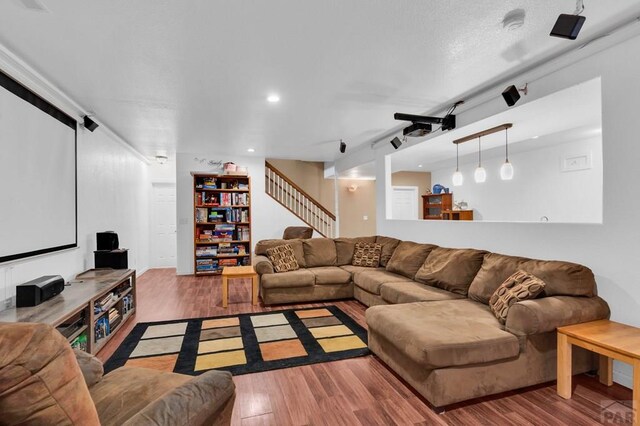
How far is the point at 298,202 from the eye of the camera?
313 inches

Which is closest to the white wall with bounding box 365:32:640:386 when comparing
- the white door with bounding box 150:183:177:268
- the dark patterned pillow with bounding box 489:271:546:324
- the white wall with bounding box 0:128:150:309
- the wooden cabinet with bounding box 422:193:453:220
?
the dark patterned pillow with bounding box 489:271:546:324

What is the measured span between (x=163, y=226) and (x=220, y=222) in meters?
1.87

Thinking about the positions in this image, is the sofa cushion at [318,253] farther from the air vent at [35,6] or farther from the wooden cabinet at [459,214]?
the air vent at [35,6]

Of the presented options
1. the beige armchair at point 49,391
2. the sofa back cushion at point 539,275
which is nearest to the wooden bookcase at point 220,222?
the sofa back cushion at point 539,275

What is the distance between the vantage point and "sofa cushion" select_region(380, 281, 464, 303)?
3.27 m

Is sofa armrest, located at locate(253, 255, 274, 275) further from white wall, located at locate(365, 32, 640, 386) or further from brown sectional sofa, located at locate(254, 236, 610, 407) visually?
white wall, located at locate(365, 32, 640, 386)

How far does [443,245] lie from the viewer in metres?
4.34

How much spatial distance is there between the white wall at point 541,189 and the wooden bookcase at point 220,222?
5.24 m

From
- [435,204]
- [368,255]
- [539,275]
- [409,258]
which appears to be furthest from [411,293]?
[435,204]

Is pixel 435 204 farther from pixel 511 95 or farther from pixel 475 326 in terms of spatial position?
pixel 475 326

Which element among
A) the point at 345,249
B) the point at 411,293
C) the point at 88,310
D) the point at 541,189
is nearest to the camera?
the point at 88,310

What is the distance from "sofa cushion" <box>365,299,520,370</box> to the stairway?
4.98 meters

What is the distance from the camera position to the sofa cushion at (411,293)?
327 cm

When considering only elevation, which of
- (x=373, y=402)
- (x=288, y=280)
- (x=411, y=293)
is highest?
(x=411, y=293)
